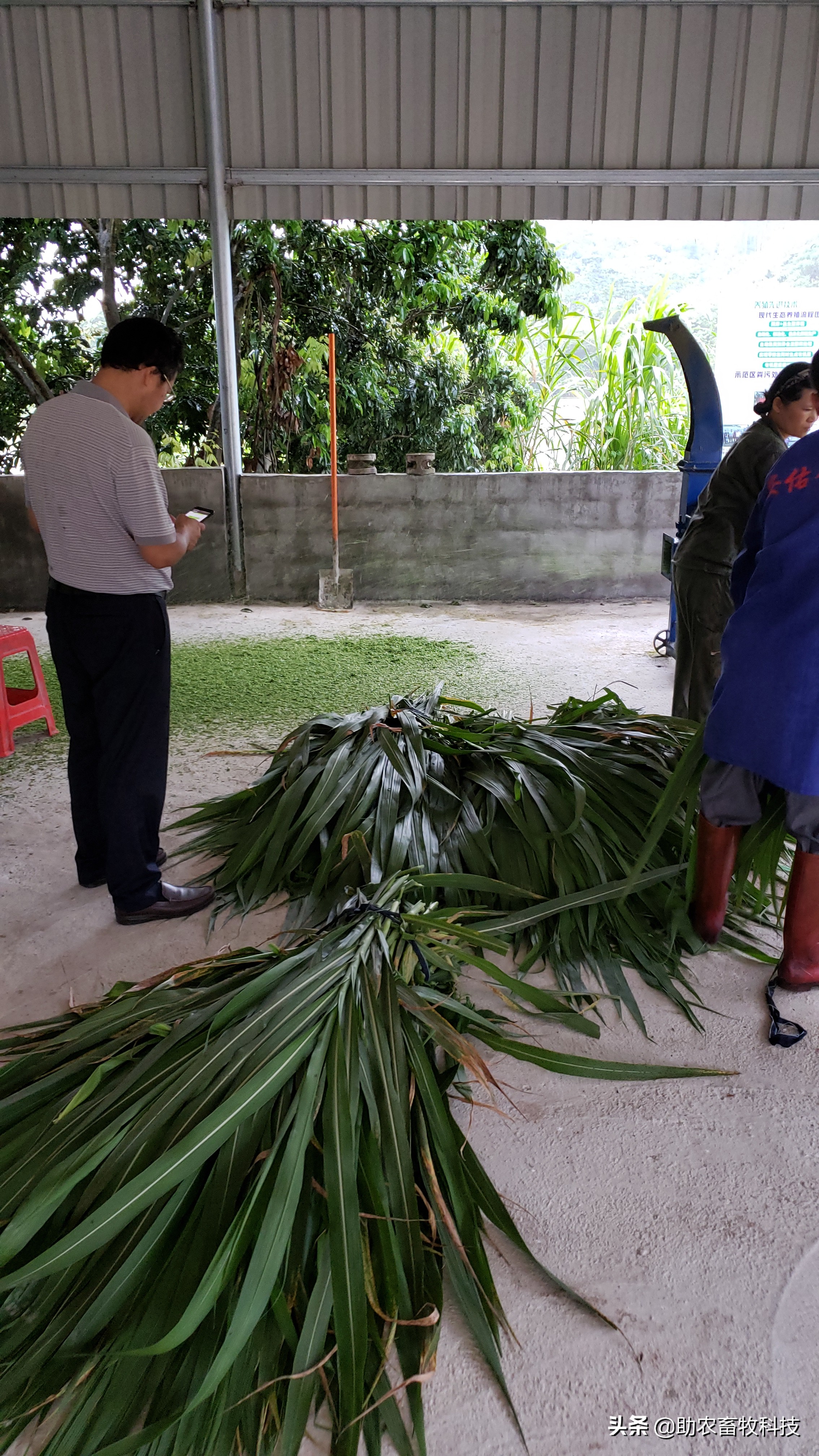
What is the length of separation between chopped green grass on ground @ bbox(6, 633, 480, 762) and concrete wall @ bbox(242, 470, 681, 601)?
1.13m

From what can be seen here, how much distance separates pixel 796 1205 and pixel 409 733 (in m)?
1.45

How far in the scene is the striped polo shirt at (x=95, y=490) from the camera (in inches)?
80.9

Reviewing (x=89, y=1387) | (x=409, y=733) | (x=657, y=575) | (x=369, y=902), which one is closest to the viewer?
(x=89, y=1387)

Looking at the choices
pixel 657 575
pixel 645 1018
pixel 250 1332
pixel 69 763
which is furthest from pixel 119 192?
pixel 250 1332

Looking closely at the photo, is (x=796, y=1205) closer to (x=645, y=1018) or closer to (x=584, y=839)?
(x=645, y=1018)

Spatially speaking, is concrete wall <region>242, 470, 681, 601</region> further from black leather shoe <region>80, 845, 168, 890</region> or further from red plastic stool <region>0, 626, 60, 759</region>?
black leather shoe <region>80, 845, 168, 890</region>

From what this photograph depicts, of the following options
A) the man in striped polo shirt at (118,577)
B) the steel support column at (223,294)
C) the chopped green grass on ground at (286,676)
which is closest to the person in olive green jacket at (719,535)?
the chopped green grass on ground at (286,676)

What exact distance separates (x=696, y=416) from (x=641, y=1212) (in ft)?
10.8

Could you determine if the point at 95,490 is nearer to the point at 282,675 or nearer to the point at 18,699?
the point at 18,699

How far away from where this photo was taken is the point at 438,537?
6.36m

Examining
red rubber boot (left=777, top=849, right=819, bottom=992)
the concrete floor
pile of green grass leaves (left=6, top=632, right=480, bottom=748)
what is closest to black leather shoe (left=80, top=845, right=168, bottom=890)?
the concrete floor

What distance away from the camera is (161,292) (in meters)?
7.56

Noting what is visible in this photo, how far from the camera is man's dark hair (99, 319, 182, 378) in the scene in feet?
6.87

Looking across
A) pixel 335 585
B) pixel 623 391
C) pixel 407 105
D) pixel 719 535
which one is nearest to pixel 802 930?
pixel 719 535
